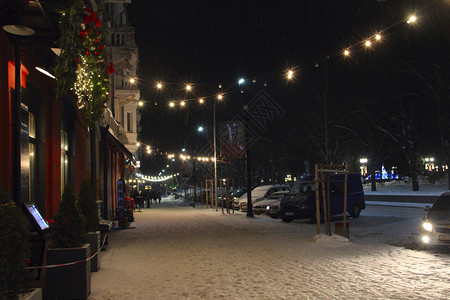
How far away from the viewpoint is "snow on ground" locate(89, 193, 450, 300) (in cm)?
697

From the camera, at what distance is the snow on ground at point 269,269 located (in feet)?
22.9

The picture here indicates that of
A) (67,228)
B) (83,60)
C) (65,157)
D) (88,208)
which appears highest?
(83,60)

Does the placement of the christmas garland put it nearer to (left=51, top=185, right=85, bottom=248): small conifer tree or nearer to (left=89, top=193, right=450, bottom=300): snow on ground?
(left=51, top=185, right=85, bottom=248): small conifer tree

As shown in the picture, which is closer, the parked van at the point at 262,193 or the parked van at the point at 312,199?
the parked van at the point at 312,199

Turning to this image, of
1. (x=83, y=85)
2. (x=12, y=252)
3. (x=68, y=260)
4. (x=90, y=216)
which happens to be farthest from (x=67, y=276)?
(x=83, y=85)

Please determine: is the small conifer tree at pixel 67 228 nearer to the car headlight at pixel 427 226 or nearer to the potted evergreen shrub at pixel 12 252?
the potted evergreen shrub at pixel 12 252

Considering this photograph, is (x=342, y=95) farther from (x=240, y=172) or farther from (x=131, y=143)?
(x=240, y=172)

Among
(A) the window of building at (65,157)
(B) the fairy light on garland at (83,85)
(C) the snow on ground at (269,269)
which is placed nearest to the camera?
(C) the snow on ground at (269,269)

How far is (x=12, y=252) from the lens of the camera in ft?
12.3

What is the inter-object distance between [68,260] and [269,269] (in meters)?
4.15

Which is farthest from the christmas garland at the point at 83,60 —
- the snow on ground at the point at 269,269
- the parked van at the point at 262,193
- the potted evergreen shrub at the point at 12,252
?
the parked van at the point at 262,193

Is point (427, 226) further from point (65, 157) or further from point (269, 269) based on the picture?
point (65, 157)

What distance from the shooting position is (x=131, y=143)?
34469 millimetres

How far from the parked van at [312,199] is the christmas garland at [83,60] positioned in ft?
39.9
